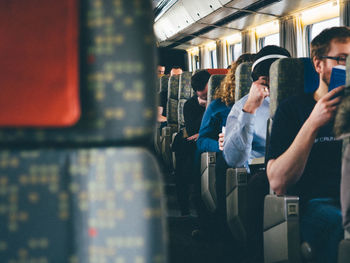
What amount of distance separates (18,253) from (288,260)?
1.34 metres

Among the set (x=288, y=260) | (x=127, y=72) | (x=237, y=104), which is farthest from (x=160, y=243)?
(x=237, y=104)

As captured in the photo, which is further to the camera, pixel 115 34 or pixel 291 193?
pixel 291 193

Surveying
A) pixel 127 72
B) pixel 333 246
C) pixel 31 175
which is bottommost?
pixel 333 246

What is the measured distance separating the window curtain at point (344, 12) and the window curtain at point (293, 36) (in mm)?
1559

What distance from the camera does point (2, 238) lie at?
2.78 feet

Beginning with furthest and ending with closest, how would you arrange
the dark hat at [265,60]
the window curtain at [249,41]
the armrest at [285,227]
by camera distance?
the window curtain at [249,41]
the dark hat at [265,60]
the armrest at [285,227]

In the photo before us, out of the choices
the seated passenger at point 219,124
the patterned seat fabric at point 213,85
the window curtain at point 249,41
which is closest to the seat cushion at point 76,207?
the seated passenger at point 219,124

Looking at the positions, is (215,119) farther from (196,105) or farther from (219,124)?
(196,105)

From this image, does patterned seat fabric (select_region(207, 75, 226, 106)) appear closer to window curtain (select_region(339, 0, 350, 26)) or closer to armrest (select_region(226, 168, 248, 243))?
armrest (select_region(226, 168, 248, 243))

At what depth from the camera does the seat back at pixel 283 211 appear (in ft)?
6.26

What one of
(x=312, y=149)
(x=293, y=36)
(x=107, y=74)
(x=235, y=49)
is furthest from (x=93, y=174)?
(x=235, y=49)

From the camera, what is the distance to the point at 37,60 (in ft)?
2.67

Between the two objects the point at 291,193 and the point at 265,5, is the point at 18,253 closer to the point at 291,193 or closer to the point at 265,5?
the point at 291,193

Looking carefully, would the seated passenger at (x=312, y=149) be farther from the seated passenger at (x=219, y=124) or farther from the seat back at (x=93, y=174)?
the seated passenger at (x=219, y=124)
